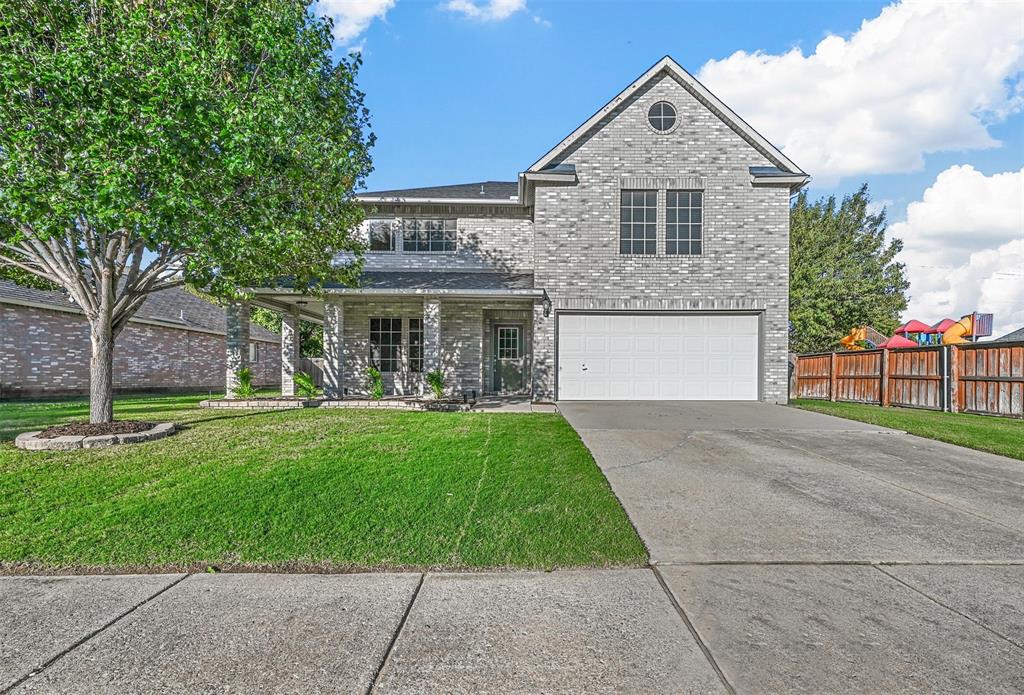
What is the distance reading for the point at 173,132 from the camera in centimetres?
650

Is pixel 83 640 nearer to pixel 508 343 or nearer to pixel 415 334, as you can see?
pixel 415 334

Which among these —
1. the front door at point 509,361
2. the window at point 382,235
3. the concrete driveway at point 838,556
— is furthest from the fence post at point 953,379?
the window at point 382,235

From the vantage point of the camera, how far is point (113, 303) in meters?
7.98

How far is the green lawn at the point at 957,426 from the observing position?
25.2 feet

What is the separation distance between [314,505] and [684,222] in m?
11.3

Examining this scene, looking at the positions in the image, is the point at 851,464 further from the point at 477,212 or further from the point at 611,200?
the point at 477,212

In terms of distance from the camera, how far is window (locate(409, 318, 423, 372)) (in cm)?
1467

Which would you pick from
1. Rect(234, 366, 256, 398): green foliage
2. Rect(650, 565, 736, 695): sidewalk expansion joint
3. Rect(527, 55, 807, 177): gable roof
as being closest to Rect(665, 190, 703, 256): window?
Rect(527, 55, 807, 177): gable roof

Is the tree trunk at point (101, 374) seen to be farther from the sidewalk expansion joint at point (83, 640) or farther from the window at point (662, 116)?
the window at point (662, 116)

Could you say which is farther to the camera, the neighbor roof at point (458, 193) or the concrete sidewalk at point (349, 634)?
the neighbor roof at point (458, 193)

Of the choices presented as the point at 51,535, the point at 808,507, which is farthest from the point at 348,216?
the point at 808,507

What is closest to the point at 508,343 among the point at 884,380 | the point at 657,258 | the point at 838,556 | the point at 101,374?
the point at 657,258

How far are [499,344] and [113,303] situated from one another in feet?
29.9

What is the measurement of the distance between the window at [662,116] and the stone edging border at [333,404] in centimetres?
859
